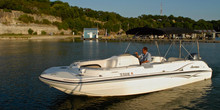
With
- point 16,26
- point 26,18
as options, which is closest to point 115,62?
point 16,26

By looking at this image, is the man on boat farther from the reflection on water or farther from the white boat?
the reflection on water

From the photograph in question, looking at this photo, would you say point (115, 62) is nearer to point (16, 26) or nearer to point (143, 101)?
point (143, 101)

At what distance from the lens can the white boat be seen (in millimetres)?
9453

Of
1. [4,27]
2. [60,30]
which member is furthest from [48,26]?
[4,27]

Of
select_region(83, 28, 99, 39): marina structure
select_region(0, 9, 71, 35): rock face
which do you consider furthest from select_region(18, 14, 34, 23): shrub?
select_region(83, 28, 99, 39): marina structure

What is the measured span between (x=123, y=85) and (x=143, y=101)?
1297 millimetres

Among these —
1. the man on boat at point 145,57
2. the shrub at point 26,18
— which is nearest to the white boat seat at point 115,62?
the man on boat at point 145,57

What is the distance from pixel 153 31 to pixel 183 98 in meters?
4.13

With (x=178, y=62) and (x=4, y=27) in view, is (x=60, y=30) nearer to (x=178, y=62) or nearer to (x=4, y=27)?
(x=4, y=27)

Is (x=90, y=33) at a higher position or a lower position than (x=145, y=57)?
higher

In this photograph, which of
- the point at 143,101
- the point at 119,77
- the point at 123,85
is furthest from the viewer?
the point at 143,101

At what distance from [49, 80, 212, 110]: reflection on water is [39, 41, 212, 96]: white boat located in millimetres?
351

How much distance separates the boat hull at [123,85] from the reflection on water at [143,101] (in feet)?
1.11

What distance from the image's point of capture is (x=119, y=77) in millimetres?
9727
